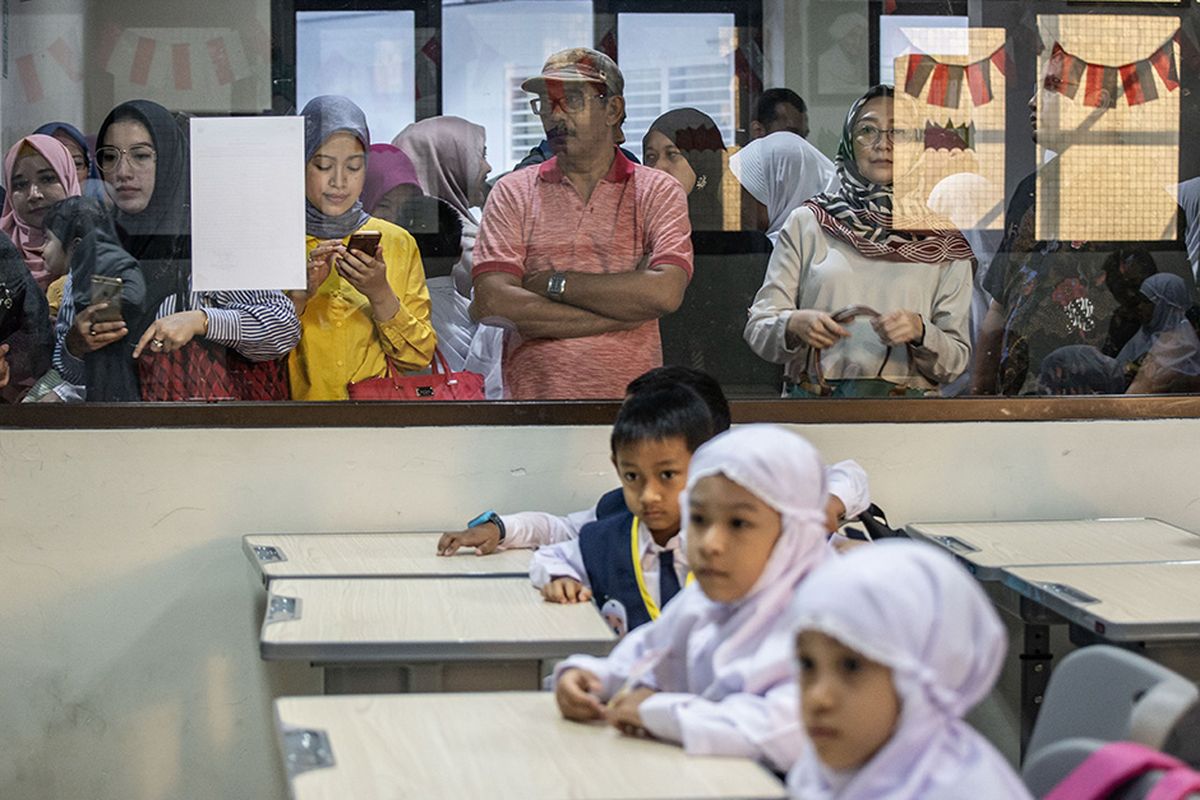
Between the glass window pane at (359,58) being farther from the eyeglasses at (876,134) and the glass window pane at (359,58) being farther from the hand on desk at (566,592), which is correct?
the hand on desk at (566,592)

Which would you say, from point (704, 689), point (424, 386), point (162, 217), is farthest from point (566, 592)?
point (162, 217)

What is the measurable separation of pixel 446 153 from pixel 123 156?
0.82 metres

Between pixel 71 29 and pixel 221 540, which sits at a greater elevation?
pixel 71 29

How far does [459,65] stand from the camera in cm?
396

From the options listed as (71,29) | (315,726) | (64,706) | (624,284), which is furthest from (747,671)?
(71,29)

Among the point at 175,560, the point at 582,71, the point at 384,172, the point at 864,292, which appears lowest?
the point at 175,560

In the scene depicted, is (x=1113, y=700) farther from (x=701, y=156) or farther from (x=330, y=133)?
(x=330, y=133)

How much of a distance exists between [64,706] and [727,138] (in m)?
2.24

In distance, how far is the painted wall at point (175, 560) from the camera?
3855 mm

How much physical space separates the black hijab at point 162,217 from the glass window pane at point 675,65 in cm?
115

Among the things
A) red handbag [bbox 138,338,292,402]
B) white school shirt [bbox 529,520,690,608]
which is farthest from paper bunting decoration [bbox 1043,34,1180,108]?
red handbag [bbox 138,338,292,402]

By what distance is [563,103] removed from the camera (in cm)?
405

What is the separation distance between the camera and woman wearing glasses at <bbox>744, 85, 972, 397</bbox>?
411 cm

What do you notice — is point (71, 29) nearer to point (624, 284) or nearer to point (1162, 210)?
point (624, 284)
